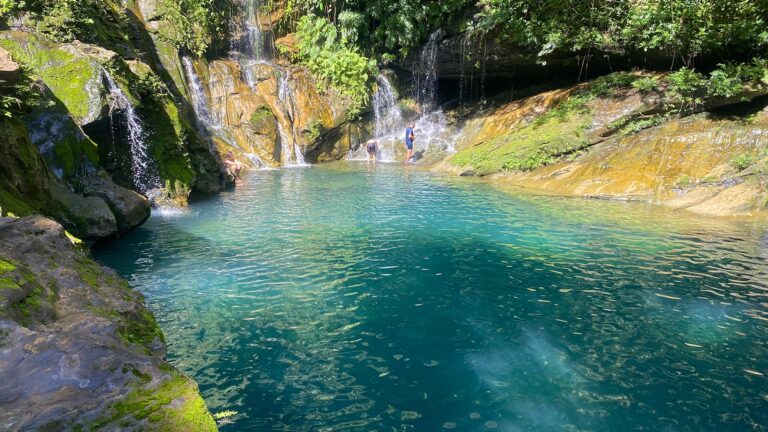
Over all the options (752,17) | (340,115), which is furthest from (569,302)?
(340,115)

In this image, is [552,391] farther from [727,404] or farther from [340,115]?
[340,115]

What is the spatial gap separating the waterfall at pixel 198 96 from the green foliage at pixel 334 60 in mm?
7086

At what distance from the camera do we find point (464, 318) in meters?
6.69

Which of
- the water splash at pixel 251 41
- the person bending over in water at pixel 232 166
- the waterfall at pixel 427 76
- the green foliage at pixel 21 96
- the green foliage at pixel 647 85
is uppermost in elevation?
the water splash at pixel 251 41

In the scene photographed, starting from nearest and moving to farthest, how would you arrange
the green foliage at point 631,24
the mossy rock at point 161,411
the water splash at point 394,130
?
1. the mossy rock at point 161,411
2. the green foliage at point 631,24
3. the water splash at point 394,130

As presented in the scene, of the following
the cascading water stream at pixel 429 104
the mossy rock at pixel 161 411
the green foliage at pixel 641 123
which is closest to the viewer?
the mossy rock at pixel 161 411

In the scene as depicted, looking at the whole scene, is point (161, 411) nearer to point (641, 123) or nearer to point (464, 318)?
point (464, 318)

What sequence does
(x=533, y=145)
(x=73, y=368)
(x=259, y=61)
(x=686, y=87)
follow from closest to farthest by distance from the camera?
1. (x=73, y=368)
2. (x=686, y=87)
3. (x=533, y=145)
4. (x=259, y=61)

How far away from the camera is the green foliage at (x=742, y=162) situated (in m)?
14.0

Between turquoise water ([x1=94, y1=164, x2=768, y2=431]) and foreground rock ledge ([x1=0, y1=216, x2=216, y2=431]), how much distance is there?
162 cm

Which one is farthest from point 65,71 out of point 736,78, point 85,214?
point 736,78

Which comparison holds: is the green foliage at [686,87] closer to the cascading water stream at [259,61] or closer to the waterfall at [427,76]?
the waterfall at [427,76]

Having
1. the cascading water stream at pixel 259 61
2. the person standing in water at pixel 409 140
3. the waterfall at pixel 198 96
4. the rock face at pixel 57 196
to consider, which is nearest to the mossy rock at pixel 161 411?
the rock face at pixel 57 196

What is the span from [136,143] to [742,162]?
1772cm
